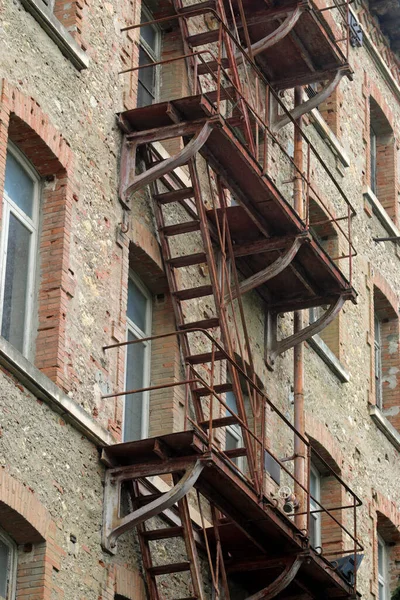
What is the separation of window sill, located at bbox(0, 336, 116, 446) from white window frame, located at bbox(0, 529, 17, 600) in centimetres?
127

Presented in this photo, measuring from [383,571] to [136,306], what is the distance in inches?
305

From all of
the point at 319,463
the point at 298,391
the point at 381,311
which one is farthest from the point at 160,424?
the point at 381,311

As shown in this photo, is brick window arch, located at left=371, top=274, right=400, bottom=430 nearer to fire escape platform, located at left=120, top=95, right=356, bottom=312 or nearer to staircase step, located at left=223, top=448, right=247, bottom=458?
fire escape platform, located at left=120, top=95, right=356, bottom=312

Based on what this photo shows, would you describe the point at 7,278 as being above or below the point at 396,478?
below

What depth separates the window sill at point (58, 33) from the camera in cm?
1518

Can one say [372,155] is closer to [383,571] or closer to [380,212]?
[380,212]

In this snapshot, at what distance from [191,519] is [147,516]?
1675 millimetres

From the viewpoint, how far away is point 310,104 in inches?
815

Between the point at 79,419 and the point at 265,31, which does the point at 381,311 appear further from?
the point at 79,419

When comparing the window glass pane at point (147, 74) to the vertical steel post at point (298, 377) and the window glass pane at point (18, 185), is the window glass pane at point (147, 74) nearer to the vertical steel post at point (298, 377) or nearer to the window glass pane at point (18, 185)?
the vertical steel post at point (298, 377)

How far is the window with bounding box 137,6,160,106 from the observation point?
18.0m

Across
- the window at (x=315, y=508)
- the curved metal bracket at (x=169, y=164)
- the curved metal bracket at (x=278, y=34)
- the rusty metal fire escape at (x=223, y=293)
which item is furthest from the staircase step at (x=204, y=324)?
the window at (x=315, y=508)

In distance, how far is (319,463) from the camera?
20922 mm

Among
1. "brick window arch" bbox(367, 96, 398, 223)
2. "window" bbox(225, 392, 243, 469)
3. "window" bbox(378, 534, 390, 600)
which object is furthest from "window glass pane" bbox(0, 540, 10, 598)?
"brick window arch" bbox(367, 96, 398, 223)
